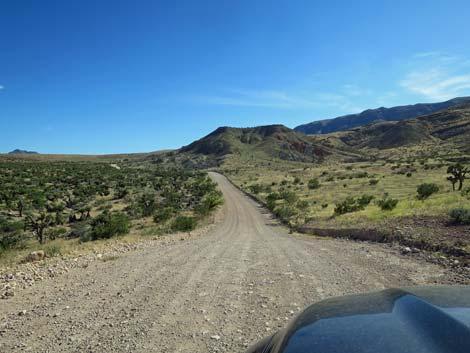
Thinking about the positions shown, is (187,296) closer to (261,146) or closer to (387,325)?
(387,325)

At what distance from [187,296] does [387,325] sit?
555 cm

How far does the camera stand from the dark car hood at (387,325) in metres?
2.05

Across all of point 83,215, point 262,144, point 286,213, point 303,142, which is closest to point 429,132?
point 303,142

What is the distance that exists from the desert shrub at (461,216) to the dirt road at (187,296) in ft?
12.5

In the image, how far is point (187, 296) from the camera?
23.4ft

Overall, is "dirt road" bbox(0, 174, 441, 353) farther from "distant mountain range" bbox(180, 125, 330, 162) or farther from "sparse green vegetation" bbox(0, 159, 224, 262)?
"distant mountain range" bbox(180, 125, 330, 162)

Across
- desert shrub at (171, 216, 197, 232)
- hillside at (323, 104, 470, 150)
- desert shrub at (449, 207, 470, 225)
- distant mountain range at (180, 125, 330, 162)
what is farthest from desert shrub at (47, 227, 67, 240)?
hillside at (323, 104, 470, 150)

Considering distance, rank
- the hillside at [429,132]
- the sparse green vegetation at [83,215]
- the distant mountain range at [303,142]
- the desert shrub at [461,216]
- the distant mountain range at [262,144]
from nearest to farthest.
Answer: the desert shrub at [461,216]
the sparse green vegetation at [83,215]
the distant mountain range at [303,142]
the hillside at [429,132]
the distant mountain range at [262,144]

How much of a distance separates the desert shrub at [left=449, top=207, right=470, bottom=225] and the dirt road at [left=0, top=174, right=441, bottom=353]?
380cm

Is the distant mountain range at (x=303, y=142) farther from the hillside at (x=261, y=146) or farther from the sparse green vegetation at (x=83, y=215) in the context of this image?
the sparse green vegetation at (x=83, y=215)

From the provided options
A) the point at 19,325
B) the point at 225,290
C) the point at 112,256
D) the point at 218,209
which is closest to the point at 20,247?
the point at 112,256

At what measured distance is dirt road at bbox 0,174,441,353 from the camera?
536 centimetres

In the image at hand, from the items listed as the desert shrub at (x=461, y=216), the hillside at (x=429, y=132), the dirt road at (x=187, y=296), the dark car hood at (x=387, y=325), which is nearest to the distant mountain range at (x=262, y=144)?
→ the hillside at (x=429, y=132)

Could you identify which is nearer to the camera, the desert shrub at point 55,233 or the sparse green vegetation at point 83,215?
the sparse green vegetation at point 83,215
